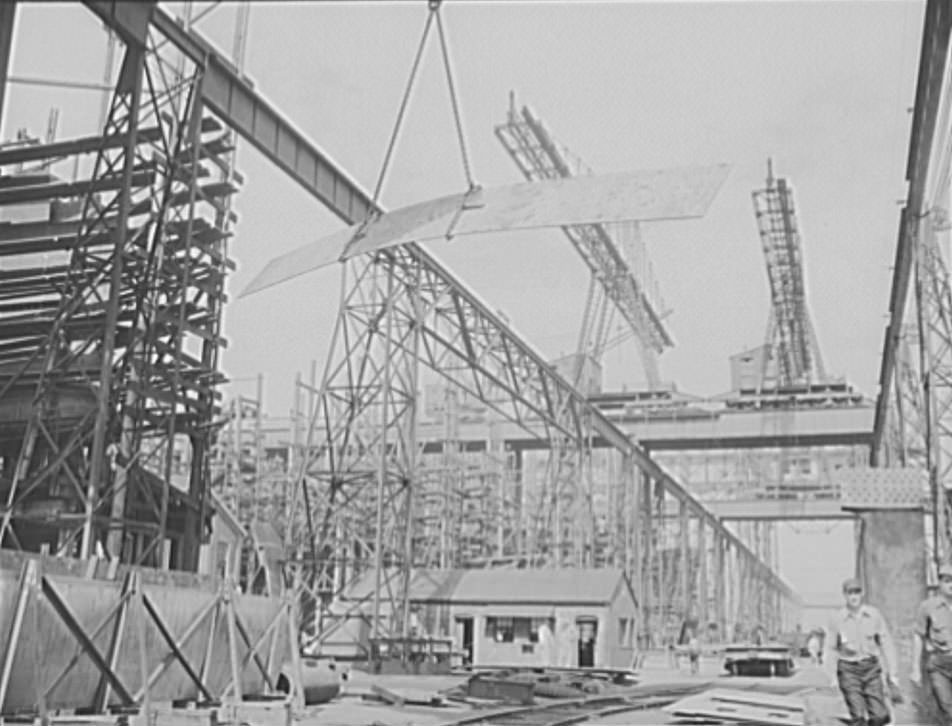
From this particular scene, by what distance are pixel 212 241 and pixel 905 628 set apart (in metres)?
15.0

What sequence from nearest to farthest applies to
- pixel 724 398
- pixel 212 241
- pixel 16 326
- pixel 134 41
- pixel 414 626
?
pixel 134 41
pixel 16 326
pixel 212 241
pixel 414 626
pixel 724 398

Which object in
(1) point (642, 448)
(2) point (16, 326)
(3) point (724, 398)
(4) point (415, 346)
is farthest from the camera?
(1) point (642, 448)

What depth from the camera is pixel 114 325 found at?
1439cm

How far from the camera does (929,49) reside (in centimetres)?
1284

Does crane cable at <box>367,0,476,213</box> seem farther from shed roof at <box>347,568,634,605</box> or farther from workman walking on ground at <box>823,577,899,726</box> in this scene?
shed roof at <box>347,568,634,605</box>

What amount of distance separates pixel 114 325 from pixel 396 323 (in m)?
10.7

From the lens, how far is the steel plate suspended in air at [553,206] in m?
12.2

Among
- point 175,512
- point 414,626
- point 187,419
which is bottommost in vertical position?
point 414,626

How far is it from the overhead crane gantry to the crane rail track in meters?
6.65

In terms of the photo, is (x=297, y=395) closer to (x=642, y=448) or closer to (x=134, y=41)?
(x=642, y=448)

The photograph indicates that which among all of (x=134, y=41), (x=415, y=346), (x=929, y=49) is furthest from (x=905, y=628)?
(x=415, y=346)

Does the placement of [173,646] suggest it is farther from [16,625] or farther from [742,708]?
[742,708]

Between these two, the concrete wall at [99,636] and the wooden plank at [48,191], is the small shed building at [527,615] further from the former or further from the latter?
the concrete wall at [99,636]

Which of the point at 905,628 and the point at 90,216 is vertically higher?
the point at 90,216
